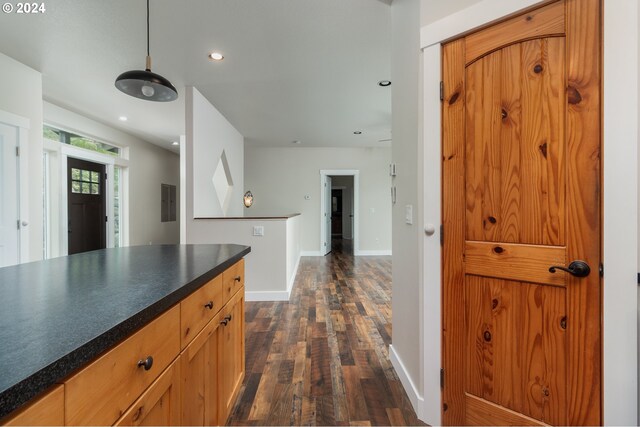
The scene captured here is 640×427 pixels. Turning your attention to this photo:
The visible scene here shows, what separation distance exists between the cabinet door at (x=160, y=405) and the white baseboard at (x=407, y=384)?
123 cm

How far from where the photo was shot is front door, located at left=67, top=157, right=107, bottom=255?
180 inches

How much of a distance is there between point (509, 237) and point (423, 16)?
1214 mm

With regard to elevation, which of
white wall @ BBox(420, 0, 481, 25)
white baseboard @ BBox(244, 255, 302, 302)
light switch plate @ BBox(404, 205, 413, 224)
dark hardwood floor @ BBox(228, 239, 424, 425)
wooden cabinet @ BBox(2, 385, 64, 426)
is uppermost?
white wall @ BBox(420, 0, 481, 25)

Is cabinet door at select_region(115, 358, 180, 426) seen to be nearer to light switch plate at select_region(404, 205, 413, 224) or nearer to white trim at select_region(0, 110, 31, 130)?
light switch plate at select_region(404, 205, 413, 224)

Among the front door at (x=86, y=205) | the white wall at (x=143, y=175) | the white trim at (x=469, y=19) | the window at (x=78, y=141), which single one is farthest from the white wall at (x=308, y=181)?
the white trim at (x=469, y=19)

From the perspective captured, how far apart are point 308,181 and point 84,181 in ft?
13.7

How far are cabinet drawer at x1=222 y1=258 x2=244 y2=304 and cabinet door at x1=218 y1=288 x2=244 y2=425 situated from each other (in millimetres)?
41

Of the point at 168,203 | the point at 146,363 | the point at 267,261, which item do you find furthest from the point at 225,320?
the point at 168,203

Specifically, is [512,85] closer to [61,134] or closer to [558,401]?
[558,401]

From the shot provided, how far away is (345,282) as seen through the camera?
430cm

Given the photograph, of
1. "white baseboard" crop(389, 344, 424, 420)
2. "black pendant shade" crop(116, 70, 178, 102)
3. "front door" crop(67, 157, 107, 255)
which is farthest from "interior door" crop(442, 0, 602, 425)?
"front door" crop(67, 157, 107, 255)

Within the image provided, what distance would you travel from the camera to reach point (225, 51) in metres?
2.60

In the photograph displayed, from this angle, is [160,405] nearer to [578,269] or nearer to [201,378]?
[201,378]

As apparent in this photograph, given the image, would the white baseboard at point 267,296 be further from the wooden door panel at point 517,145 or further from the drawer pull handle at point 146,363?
the drawer pull handle at point 146,363
